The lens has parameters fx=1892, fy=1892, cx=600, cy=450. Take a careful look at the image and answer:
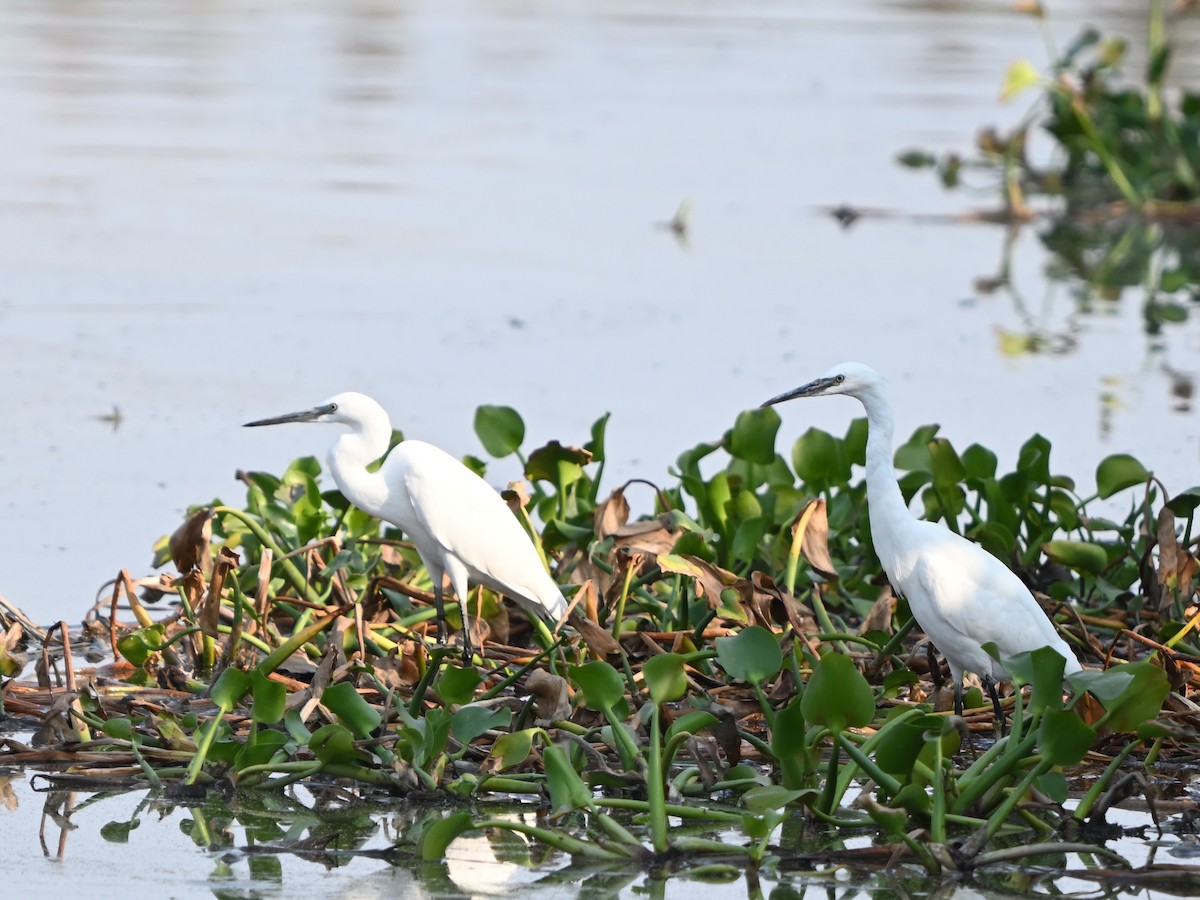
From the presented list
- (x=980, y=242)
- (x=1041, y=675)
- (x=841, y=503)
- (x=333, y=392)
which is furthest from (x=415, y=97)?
(x=1041, y=675)

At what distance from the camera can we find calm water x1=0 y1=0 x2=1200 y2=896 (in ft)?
22.8

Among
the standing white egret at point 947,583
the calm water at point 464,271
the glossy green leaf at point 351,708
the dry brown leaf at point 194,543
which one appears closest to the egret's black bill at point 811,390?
the standing white egret at point 947,583

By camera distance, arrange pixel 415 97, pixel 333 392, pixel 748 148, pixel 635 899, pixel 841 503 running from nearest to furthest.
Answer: pixel 635 899 < pixel 841 503 < pixel 333 392 < pixel 748 148 < pixel 415 97

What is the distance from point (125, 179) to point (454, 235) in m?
2.42

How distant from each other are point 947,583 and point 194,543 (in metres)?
1.96

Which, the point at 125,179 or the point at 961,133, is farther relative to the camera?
the point at 961,133

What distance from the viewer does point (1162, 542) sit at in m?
5.07

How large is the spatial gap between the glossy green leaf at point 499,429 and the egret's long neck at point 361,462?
18.5 inches

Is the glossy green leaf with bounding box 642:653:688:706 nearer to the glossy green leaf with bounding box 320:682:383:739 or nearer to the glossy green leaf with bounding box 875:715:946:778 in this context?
the glossy green leaf with bounding box 875:715:946:778

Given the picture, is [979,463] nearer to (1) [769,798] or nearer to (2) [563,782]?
(1) [769,798]

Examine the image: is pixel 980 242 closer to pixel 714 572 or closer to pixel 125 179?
pixel 125 179

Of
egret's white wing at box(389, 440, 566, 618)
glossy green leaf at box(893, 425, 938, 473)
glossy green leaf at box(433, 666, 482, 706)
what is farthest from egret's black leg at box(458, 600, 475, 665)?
glossy green leaf at box(893, 425, 938, 473)

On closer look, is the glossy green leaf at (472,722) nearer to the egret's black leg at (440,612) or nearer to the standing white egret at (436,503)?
the standing white egret at (436,503)

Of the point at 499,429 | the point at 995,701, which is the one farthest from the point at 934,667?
the point at 499,429
